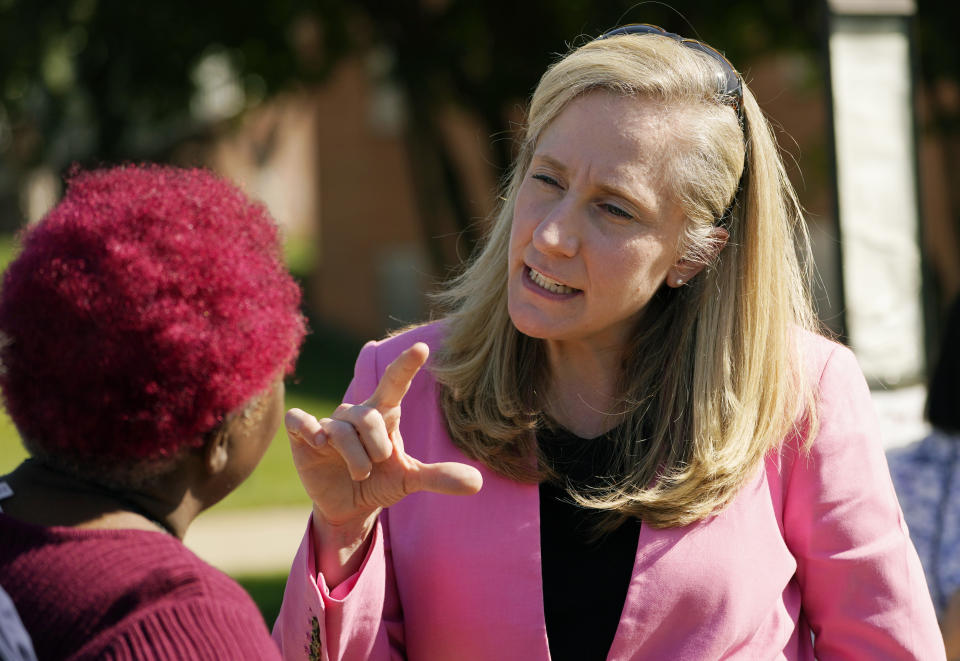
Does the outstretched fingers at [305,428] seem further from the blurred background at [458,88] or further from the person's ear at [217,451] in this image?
the blurred background at [458,88]

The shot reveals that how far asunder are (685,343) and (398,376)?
2.45 ft

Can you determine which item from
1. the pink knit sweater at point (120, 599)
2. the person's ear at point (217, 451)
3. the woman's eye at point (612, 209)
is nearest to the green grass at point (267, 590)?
the woman's eye at point (612, 209)

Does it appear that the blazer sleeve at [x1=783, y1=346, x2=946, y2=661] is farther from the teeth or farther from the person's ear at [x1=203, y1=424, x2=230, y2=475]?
the person's ear at [x1=203, y1=424, x2=230, y2=475]

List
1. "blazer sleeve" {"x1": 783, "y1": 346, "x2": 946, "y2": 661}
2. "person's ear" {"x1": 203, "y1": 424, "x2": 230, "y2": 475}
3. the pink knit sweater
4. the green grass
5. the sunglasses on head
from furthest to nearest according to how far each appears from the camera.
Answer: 1. the green grass
2. the sunglasses on head
3. "blazer sleeve" {"x1": 783, "y1": 346, "x2": 946, "y2": 661}
4. "person's ear" {"x1": 203, "y1": 424, "x2": 230, "y2": 475}
5. the pink knit sweater

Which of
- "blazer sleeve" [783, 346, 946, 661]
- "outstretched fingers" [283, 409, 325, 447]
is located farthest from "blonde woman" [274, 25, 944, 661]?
"outstretched fingers" [283, 409, 325, 447]

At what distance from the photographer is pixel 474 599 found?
7.15 feet

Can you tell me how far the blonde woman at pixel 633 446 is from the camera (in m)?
2.15

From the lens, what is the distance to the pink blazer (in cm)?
213

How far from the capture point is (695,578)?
84.8 inches

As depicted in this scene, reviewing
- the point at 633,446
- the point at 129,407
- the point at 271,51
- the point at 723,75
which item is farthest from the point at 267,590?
the point at 129,407

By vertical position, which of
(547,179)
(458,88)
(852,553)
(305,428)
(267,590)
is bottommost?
(267,590)

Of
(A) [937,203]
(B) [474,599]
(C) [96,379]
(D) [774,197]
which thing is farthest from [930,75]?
(C) [96,379]

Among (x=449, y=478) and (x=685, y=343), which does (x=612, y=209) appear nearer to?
(x=685, y=343)

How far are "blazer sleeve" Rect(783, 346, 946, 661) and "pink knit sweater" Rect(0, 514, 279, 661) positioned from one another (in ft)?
3.72
